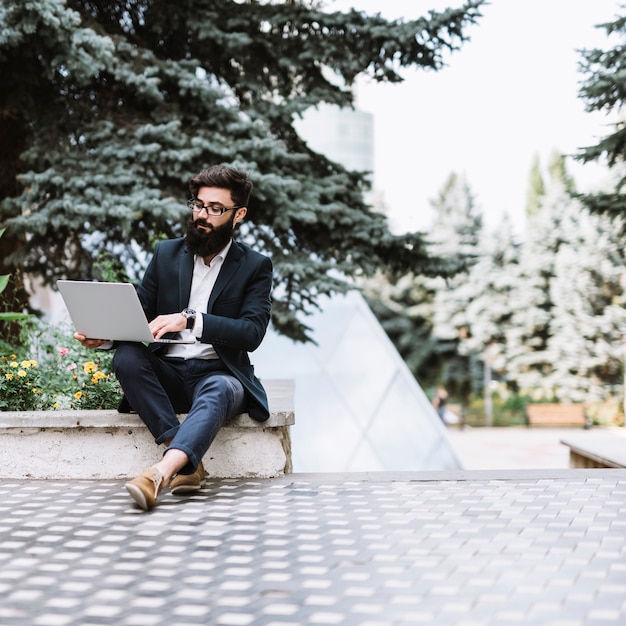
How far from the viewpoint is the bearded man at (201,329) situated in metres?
3.96

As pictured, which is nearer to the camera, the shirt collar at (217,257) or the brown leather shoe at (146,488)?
the brown leather shoe at (146,488)

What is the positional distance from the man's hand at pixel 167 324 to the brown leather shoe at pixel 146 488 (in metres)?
0.59

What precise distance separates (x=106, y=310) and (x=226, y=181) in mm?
786

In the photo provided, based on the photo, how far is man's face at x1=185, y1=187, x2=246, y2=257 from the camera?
413 centimetres

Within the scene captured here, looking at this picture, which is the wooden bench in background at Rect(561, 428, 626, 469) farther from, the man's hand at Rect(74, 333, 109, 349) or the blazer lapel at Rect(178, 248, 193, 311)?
the man's hand at Rect(74, 333, 109, 349)

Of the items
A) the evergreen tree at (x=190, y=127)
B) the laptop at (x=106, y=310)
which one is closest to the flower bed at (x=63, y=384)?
the laptop at (x=106, y=310)

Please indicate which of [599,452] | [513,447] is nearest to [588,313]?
[513,447]

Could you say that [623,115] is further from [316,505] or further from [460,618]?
[460,618]

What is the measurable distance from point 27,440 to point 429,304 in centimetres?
3211

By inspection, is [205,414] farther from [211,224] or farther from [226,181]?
[226,181]

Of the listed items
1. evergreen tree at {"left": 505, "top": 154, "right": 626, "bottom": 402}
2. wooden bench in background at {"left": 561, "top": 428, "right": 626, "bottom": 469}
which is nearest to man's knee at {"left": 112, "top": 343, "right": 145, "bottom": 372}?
wooden bench in background at {"left": 561, "top": 428, "right": 626, "bottom": 469}

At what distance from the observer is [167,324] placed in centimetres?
393

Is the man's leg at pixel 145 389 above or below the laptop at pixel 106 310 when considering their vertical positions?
below

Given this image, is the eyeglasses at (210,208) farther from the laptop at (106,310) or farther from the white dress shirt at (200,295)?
the laptop at (106,310)
